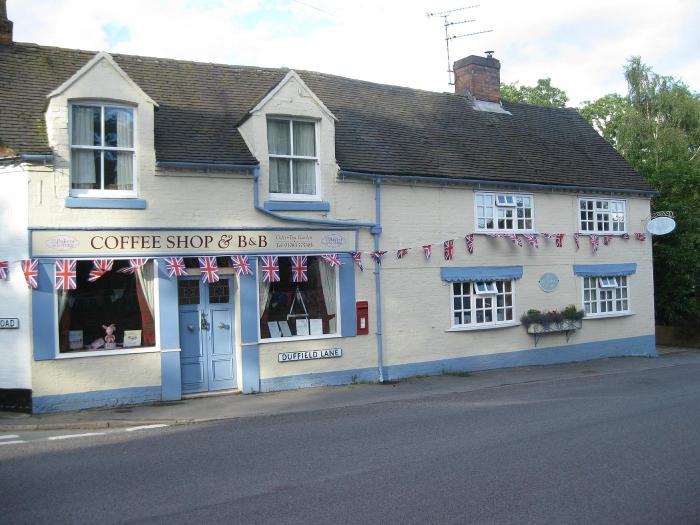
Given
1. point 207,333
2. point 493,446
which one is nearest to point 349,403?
point 207,333

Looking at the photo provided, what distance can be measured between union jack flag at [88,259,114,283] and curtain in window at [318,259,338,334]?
447 centimetres

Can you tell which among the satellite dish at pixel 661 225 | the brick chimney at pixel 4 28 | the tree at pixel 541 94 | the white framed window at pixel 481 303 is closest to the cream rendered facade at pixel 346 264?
the white framed window at pixel 481 303

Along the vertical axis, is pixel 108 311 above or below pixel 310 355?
above

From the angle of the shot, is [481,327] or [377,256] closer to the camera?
[377,256]

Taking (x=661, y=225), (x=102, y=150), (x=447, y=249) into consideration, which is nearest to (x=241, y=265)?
(x=102, y=150)

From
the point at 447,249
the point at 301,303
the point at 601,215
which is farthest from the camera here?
the point at 601,215

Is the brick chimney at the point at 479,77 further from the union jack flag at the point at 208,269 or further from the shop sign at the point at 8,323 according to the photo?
the shop sign at the point at 8,323

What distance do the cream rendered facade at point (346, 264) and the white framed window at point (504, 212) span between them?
0.87 ft

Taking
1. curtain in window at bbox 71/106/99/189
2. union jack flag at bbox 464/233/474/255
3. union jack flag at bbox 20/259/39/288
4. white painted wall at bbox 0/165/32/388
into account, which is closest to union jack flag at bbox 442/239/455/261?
union jack flag at bbox 464/233/474/255

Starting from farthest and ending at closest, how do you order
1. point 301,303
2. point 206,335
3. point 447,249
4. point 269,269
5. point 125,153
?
1. point 447,249
2. point 301,303
3. point 269,269
4. point 206,335
5. point 125,153

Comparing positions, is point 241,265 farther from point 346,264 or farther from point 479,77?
point 479,77

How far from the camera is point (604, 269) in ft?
64.8

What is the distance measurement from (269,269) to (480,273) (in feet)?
19.3

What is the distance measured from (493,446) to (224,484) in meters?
3.58
